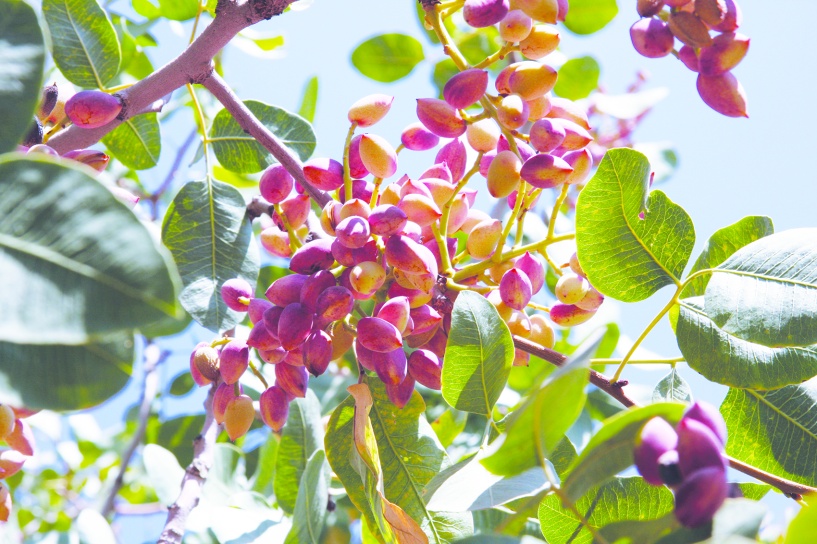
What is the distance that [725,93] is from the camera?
2.20 ft

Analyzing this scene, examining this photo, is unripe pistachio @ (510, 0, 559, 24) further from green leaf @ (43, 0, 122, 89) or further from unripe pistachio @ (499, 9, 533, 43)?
green leaf @ (43, 0, 122, 89)

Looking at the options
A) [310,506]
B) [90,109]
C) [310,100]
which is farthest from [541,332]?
[310,100]

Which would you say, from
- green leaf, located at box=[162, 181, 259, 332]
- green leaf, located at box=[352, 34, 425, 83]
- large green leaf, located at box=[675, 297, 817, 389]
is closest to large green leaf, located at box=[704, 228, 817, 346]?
large green leaf, located at box=[675, 297, 817, 389]

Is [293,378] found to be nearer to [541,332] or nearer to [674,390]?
[541,332]

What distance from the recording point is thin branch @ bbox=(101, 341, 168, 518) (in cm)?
157

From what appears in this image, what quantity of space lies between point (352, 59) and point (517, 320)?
672 mm

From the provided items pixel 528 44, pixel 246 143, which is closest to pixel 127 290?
pixel 528 44

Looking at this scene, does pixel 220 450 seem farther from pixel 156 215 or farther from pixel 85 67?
pixel 156 215

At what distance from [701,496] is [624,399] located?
31cm

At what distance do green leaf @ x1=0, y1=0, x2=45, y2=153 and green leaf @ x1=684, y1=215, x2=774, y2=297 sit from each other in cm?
62

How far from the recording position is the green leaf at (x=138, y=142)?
1.05 metres

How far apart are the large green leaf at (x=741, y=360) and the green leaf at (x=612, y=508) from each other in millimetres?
136

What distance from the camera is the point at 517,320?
81 cm

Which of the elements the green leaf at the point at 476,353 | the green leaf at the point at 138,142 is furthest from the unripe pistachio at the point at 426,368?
the green leaf at the point at 138,142
